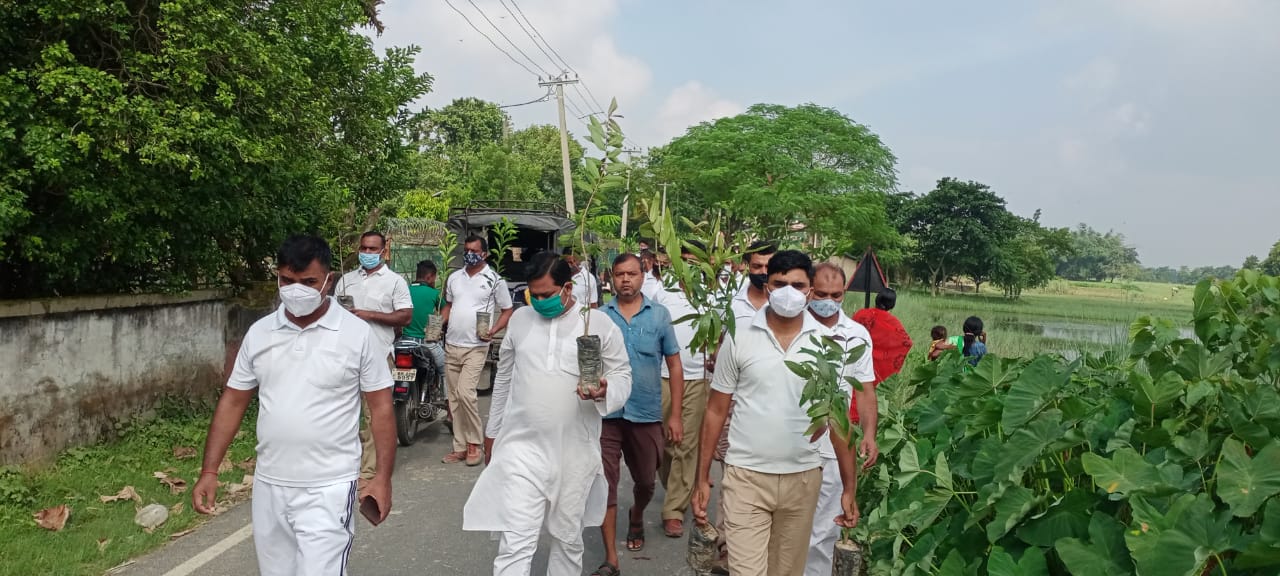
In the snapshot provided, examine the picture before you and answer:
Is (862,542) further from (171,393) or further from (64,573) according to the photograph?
(171,393)

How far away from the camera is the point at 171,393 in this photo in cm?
798

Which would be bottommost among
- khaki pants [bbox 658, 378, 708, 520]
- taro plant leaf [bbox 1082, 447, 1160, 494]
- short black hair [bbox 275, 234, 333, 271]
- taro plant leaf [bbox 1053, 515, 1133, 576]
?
khaki pants [bbox 658, 378, 708, 520]

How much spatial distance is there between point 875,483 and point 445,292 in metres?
4.40

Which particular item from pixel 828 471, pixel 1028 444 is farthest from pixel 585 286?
pixel 1028 444

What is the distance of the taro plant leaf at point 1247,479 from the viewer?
217 cm

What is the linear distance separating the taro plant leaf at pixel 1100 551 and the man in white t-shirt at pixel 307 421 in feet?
7.23

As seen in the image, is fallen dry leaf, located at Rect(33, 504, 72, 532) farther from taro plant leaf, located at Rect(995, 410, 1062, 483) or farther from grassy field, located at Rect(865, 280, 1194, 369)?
grassy field, located at Rect(865, 280, 1194, 369)

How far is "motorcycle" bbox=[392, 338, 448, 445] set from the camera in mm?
7223

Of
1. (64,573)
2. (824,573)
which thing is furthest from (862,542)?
(64,573)

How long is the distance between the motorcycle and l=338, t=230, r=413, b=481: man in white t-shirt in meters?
0.71

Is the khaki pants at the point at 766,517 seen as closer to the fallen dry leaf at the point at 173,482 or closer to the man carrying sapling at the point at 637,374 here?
the man carrying sapling at the point at 637,374

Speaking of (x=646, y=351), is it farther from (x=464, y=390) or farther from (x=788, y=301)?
Result: (x=464, y=390)

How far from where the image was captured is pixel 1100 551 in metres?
2.46

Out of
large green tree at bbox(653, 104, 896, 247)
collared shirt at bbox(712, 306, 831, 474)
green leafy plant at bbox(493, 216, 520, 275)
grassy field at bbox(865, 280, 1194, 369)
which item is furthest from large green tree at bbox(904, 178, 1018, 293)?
collared shirt at bbox(712, 306, 831, 474)
